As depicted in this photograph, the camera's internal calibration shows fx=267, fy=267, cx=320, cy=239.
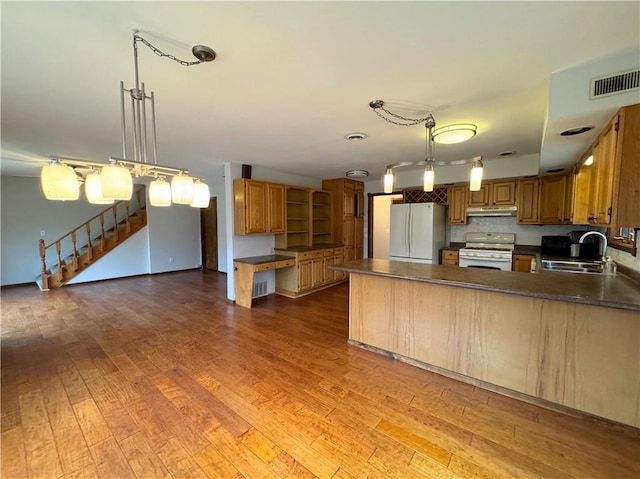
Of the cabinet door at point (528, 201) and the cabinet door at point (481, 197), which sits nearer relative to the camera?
the cabinet door at point (528, 201)

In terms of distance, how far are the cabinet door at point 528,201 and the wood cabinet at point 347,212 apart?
321 cm

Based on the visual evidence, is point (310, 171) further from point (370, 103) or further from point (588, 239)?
point (588, 239)

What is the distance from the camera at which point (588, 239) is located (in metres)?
3.80

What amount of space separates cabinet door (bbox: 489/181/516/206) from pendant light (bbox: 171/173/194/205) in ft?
16.1

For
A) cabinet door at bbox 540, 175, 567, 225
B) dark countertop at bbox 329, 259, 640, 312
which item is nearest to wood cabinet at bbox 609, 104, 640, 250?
dark countertop at bbox 329, 259, 640, 312

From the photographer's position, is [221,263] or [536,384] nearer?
[536,384]

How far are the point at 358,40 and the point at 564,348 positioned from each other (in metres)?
2.58

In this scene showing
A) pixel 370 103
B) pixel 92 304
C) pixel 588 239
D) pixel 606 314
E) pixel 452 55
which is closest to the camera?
pixel 452 55

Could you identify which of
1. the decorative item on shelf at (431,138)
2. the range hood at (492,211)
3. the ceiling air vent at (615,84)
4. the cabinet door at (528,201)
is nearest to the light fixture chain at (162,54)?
the decorative item on shelf at (431,138)

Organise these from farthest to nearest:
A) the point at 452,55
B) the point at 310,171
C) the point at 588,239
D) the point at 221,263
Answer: the point at 221,263 → the point at 310,171 → the point at 588,239 → the point at 452,55

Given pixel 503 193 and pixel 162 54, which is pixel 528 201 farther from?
pixel 162 54

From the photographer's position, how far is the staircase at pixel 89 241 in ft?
19.4

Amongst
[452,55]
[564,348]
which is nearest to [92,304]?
[452,55]

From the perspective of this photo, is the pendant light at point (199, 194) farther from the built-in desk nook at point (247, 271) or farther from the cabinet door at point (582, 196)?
the cabinet door at point (582, 196)
